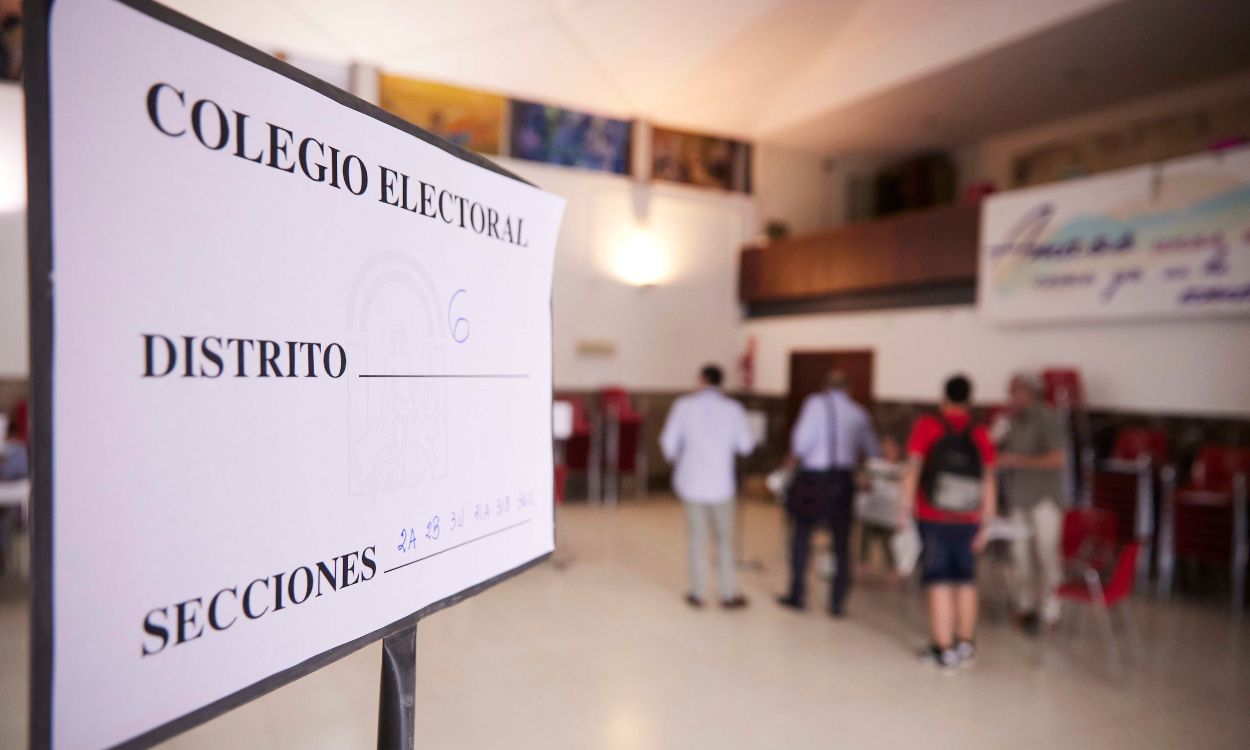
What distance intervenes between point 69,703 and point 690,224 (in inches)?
406

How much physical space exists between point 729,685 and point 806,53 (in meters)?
8.10

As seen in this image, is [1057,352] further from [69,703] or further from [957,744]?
[69,703]

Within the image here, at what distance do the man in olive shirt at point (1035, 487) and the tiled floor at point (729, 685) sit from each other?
15.8 inches

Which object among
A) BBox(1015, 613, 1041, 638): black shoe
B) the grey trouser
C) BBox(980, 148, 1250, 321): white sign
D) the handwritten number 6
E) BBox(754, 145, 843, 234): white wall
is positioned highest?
BBox(754, 145, 843, 234): white wall

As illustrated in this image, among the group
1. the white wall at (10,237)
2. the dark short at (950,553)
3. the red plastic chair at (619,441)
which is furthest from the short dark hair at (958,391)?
the white wall at (10,237)

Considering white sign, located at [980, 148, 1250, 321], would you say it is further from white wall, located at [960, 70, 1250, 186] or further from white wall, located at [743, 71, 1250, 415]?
white wall, located at [960, 70, 1250, 186]

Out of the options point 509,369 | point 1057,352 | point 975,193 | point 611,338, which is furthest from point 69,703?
point 611,338

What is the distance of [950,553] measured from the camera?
4.05 metres

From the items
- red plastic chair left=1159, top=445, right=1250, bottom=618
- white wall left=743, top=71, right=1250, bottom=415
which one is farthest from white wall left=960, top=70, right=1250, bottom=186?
red plastic chair left=1159, top=445, right=1250, bottom=618

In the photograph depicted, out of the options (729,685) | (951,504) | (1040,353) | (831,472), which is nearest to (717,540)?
(831,472)

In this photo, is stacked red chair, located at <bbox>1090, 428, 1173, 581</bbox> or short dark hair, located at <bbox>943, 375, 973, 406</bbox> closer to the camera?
short dark hair, located at <bbox>943, 375, 973, 406</bbox>

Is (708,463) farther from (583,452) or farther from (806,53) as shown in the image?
(806,53)

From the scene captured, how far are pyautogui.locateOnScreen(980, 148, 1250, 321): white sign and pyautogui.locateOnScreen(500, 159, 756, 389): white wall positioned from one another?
4081 mm

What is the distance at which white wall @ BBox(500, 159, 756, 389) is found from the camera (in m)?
9.73
